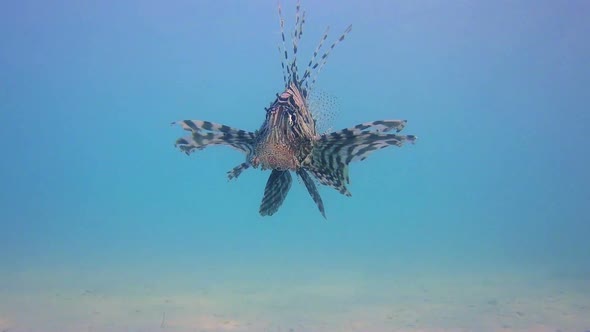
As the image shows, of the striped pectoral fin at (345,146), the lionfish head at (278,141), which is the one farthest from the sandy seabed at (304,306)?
the lionfish head at (278,141)

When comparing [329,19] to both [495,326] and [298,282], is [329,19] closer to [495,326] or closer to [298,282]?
[298,282]

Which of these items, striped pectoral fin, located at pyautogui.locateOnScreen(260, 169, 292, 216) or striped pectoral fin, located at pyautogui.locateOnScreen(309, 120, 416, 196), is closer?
striped pectoral fin, located at pyautogui.locateOnScreen(309, 120, 416, 196)

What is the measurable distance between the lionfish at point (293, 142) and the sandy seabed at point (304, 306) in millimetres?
7678

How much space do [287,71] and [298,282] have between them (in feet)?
45.4

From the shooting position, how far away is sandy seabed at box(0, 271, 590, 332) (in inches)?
439

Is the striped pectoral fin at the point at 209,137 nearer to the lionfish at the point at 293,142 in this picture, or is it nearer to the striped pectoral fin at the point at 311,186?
the lionfish at the point at 293,142

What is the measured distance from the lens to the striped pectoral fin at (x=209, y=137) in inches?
152

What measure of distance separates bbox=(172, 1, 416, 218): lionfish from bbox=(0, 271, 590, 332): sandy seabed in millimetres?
7678

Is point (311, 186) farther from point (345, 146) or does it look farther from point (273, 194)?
point (345, 146)

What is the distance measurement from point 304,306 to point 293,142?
1059 cm

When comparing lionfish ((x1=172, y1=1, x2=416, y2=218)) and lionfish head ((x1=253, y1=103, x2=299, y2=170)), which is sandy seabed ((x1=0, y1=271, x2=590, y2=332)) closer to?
lionfish ((x1=172, y1=1, x2=416, y2=218))

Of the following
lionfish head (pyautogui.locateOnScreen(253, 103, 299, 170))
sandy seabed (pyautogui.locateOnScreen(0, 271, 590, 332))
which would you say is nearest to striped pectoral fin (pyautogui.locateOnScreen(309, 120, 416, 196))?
lionfish head (pyautogui.locateOnScreen(253, 103, 299, 170))

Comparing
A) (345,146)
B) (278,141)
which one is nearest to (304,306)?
(345,146)

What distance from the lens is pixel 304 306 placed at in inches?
524
